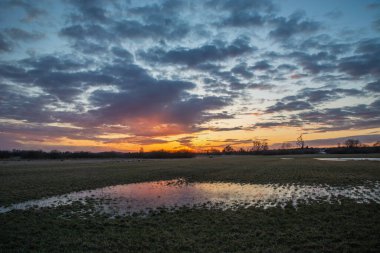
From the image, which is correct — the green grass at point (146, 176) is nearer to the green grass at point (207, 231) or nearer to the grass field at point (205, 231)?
the grass field at point (205, 231)

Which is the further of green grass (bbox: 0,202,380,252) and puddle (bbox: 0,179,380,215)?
puddle (bbox: 0,179,380,215)

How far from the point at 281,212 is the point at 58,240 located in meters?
12.7

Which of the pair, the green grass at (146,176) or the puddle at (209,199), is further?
the green grass at (146,176)

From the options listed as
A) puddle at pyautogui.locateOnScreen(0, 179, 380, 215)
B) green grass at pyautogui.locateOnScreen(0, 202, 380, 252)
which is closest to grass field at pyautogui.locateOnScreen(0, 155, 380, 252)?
green grass at pyautogui.locateOnScreen(0, 202, 380, 252)

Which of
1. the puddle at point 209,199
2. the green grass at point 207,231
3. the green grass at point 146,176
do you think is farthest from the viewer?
the green grass at point 146,176

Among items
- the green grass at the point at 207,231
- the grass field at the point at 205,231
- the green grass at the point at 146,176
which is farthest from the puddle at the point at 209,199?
the green grass at the point at 146,176

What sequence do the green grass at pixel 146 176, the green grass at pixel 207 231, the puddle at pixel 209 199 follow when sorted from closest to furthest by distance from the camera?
1. the green grass at pixel 207 231
2. the puddle at pixel 209 199
3. the green grass at pixel 146 176

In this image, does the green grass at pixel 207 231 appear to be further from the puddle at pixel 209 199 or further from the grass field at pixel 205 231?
the puddle at pixel 209 199

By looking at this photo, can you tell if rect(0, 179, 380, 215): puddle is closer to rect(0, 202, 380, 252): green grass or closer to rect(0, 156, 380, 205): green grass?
rect(0, 202, 380, 252): green grass

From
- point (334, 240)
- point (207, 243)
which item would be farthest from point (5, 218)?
point (334, 240)

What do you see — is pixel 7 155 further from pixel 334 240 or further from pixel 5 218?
pixel 334 240

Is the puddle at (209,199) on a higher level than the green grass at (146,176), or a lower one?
lower

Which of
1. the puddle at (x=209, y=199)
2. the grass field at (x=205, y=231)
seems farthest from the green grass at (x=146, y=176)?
the grass field at (x=205, y=231)

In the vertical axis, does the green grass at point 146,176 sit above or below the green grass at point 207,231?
above
